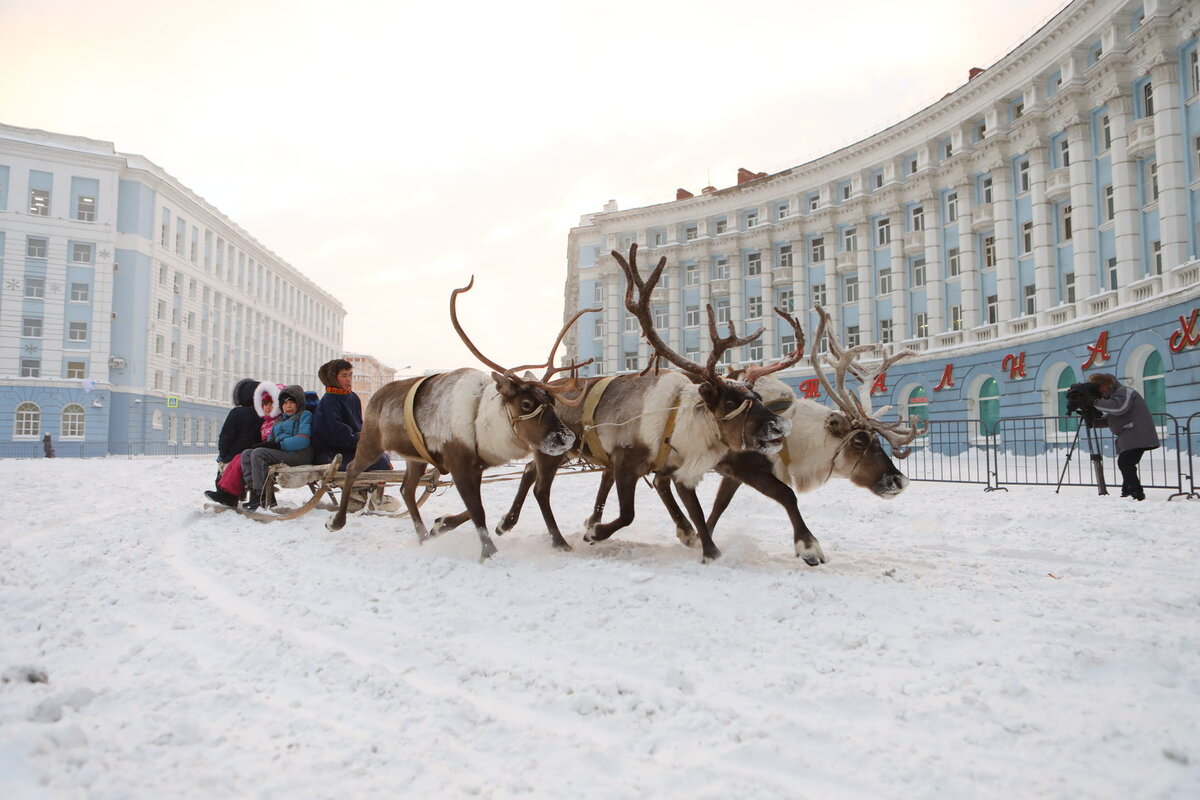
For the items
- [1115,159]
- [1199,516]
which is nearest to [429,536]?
[1199,516]

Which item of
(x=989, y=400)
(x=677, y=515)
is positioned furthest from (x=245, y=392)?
(x=989, y=400)

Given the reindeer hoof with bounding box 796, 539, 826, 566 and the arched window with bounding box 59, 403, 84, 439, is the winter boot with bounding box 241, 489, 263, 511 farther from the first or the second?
the arched window with bounding box 59, 403, 84, 439

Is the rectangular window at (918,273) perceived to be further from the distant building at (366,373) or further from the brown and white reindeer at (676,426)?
the distant building at (366,373)

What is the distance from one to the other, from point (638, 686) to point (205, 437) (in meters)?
64.1

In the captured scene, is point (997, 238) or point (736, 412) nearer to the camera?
point (736, 412)

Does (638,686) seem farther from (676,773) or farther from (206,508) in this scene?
(206,508)

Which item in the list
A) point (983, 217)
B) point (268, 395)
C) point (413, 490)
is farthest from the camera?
point (983, 217)

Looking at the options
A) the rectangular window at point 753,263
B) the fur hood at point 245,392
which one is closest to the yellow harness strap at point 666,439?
the fur hood at point 245,392

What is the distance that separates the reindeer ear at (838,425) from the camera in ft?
21.9

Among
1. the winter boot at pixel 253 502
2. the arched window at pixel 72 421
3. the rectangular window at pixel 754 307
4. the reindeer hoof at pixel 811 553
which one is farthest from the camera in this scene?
the arched window at pixel 72 421

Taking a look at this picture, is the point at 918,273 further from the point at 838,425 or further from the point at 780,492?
the point at 780,492

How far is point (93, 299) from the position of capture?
4747cm

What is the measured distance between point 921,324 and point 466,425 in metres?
33.7

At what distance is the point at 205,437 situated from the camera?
58.2 meters
